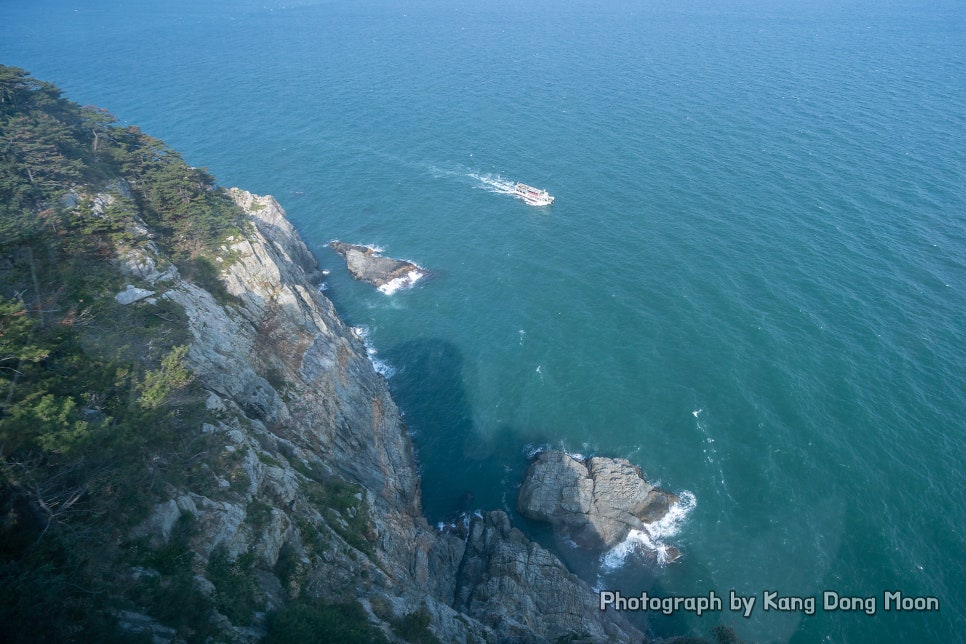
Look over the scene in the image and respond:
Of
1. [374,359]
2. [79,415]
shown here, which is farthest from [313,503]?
[374,359]

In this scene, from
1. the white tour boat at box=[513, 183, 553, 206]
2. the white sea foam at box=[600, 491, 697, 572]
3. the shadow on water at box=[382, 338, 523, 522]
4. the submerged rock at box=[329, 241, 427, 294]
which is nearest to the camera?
the white sea foam at box=[600, 491, 697, 572]

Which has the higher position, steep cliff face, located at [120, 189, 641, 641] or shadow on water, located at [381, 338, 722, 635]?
steep cliff face, located at [120, 189, 641, 641]

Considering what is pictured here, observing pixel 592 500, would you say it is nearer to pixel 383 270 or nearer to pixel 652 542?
pixel 652 542

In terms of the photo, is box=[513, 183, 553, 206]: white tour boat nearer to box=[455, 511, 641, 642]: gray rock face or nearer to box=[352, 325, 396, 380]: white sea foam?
box=[352, 325, 396, 380]: white sea foam

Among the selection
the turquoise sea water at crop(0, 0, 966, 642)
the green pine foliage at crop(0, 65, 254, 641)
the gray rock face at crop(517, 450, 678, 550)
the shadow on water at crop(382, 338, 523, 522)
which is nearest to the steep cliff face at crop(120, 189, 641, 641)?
the green pine foliage at crop(0, 65, 254, 641)

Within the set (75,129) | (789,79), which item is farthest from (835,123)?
(75,129)

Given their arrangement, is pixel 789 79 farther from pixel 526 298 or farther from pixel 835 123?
pixel 526 298
